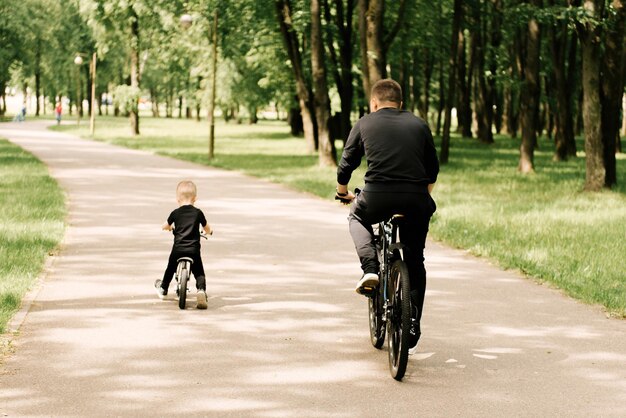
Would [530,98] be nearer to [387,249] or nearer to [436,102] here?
[387,249]

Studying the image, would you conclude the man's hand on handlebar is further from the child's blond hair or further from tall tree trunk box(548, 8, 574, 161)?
tall tree trunk box(548, 8, 574, 161)

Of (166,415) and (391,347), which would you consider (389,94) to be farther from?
(166,415)

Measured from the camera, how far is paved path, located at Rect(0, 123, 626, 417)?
18.3 feet

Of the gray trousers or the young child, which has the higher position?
the gray trousers

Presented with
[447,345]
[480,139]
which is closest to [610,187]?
[447,345]

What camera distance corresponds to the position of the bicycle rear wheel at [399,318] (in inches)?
233

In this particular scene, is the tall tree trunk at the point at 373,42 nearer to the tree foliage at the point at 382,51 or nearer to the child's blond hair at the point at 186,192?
the tree foliage at the point at 382,51

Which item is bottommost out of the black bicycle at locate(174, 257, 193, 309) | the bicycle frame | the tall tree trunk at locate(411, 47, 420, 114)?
the black bicycle at locate(174, 257, 193, 309)

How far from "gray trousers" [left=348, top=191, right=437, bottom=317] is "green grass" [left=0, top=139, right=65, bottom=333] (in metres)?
2.67

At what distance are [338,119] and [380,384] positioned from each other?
46011 millimetres

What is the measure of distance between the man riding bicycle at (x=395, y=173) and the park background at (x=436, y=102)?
2.90 metres

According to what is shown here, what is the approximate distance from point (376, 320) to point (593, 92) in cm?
1408

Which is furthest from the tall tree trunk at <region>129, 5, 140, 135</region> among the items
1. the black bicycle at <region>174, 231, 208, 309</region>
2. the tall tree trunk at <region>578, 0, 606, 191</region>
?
the black bicycle at <region>174, 231, 208, 309</region>

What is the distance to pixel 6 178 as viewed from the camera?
Result: 70.3 ft
